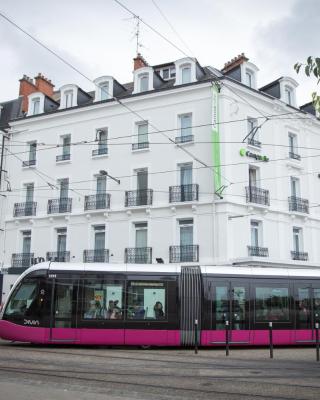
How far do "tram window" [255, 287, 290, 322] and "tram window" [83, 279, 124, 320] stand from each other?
4.20 m

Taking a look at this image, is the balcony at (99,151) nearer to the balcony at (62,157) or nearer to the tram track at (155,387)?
the balcony at (62,157)

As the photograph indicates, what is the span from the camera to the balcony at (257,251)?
2462 cm

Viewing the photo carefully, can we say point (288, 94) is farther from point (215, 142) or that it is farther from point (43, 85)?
point (43, 85)

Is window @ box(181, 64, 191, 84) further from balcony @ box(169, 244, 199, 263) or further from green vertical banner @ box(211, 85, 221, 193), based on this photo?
balcony @ box(169, 244, 199, 263)

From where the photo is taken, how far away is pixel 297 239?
27.2m

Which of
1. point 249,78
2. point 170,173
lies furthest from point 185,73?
point 170,173

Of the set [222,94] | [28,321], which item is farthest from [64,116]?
[28,321]

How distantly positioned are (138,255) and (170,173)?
14.0 ft

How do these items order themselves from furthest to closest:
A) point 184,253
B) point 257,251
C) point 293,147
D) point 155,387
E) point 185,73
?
1. point 293,147
2. point 185,73
3. point 257,251
4. point 184,253
5. point 155,387

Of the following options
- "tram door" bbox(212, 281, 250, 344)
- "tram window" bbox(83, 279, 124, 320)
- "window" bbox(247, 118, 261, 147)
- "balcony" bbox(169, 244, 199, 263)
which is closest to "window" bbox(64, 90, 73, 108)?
"window" bbox(247, 118, 261, 147)

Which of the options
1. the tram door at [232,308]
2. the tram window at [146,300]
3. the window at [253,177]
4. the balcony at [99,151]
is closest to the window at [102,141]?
the balcony at [99,151]

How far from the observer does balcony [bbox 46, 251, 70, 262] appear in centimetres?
2764

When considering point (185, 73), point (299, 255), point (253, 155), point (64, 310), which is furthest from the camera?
point (185, 73)

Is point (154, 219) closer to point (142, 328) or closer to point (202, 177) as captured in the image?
point (202, 177)
